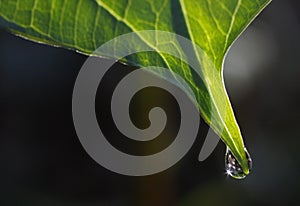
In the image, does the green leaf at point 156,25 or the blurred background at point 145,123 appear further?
the blurred background at point 145,123

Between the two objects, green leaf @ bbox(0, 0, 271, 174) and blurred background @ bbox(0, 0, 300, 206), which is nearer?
green leaf @ bbox(0, 0, 271, 174)

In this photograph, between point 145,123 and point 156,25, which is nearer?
point 156,25

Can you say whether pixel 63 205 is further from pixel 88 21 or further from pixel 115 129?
pixel 88 21

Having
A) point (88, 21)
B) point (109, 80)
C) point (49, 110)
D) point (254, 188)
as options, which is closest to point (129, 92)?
point (109, 80)

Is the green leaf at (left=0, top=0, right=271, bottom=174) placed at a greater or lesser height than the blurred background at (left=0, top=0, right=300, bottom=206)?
greater

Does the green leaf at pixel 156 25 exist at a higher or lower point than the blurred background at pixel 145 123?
higher
